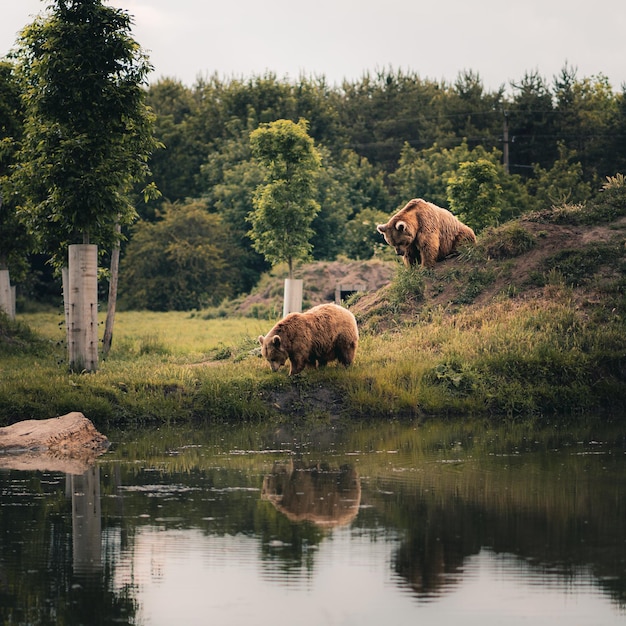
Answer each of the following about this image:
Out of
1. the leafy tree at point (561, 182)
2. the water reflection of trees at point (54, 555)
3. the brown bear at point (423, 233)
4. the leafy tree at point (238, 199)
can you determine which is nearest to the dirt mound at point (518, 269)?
the brown bear at point (423, 233)

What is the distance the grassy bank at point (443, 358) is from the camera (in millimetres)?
24266

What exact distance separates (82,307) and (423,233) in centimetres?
1119

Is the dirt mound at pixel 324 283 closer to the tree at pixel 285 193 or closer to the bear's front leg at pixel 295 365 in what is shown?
the tree at pixel 285 193

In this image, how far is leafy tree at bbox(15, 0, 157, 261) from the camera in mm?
26094

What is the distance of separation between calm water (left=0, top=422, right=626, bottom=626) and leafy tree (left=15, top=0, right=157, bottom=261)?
22.1 feet

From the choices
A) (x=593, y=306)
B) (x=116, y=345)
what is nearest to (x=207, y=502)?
(x=593, y=306)

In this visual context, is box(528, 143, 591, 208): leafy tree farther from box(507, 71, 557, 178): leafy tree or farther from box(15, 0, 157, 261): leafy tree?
box(15, 0, 157, 261): leafy tree

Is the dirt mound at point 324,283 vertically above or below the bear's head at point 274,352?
above

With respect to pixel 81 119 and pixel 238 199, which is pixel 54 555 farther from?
pixel 238 199

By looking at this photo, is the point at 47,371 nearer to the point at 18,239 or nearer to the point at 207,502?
the point at 207,502

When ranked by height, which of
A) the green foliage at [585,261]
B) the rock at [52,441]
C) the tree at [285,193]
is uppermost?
the tree at [285,193]

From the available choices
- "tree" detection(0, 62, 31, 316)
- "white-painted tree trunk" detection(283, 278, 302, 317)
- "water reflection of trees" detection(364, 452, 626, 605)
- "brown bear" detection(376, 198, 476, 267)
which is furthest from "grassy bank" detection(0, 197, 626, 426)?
"water reflection of trees" detection(364, 452, 626, 605)

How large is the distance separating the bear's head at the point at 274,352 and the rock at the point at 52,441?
15.3 ft

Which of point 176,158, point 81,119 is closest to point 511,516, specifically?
point 81,119
